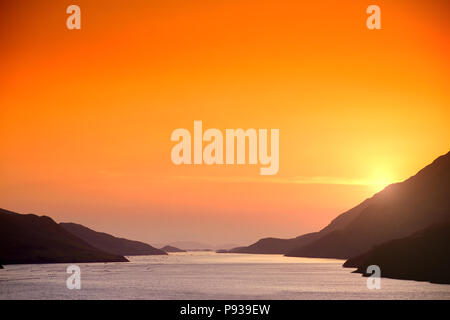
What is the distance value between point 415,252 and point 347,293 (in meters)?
46.5

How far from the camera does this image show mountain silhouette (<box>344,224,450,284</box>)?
540 feet

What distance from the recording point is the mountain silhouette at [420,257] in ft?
540

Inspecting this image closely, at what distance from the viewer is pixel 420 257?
571 feet
